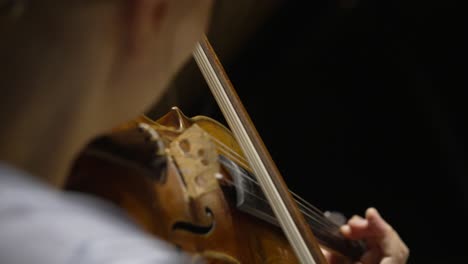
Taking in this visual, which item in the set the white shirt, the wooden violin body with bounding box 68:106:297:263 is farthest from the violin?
the white shirt

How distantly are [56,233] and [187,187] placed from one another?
0.73ft

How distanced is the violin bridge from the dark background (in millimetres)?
900

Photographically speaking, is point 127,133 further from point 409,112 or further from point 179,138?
point 409,112

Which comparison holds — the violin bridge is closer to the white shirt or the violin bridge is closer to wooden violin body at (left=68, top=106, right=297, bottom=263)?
wooden violin body at (left=68, top=106, right=297, bottom=263)

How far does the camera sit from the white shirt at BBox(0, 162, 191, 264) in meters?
0.33

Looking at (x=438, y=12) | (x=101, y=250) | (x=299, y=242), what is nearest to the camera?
(x=101, y=250)

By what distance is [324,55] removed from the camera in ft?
5.14

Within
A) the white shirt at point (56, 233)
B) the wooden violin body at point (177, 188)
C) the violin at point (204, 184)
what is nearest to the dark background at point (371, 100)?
the violin at point (204, 184)

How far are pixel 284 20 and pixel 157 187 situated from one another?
1.11 meters

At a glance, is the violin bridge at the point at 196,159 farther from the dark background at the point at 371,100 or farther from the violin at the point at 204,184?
the dark background at the point at 371,100

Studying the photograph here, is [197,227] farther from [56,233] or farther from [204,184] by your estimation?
[56,233]

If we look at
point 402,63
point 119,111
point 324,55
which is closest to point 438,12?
point 402,63

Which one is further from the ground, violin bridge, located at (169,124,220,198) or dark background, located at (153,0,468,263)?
dark background, located at (153,0,468,263)

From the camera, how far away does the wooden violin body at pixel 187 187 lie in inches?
20.1
